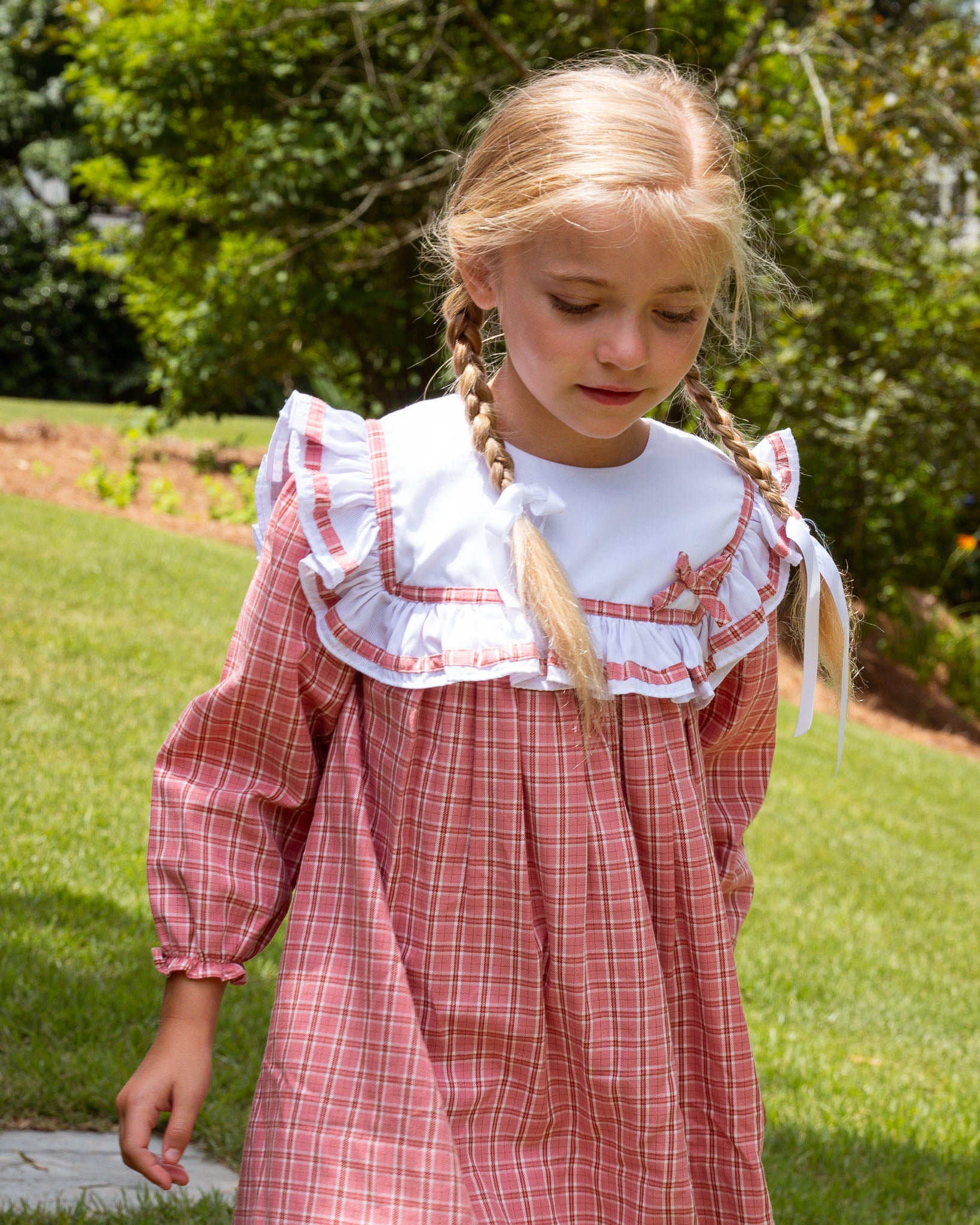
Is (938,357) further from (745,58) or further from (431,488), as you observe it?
(431,488)

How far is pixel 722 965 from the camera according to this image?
4.76 feet

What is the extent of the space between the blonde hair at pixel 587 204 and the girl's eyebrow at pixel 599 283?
0.04 meters

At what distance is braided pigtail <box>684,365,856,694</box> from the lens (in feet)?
5.19

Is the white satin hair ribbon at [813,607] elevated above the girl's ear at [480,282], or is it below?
below

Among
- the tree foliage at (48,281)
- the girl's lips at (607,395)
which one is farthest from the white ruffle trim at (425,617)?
the tree foliage at (48,281)

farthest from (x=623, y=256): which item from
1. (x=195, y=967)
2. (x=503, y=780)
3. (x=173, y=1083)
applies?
(x=173, y=1083)

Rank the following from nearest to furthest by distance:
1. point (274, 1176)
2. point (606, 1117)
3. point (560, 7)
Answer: point (274, 1176) < point (606, 1117) < point (560, 7)

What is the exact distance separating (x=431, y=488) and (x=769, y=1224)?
90 centimetres

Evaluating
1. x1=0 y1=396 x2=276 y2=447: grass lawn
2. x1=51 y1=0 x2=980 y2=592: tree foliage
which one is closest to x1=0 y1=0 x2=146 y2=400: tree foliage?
x1=0 y1=396 x2=276 y2=447: grass lawn

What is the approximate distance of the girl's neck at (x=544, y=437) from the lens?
152 cm

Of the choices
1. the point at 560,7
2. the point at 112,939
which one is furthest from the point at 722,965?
the point at 560,7

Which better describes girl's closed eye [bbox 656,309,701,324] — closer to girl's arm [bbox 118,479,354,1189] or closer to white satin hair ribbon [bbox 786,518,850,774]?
white satin hair ribbon [bbox 786,518,850,774]

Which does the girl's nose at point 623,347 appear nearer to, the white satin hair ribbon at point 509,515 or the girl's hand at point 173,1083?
the white satin hair ribbon at point 509,515

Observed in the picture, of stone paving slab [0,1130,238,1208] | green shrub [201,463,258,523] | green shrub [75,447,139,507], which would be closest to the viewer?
stone paving slab [0,1130,238,1208]
